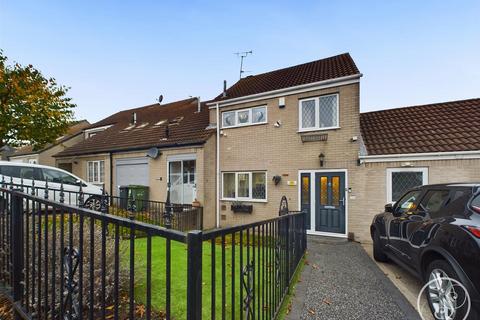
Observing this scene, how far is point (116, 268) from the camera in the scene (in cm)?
173

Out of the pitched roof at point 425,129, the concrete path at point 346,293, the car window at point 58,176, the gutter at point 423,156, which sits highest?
the pitched roof at point 425,129

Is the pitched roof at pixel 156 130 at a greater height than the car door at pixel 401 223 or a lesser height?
greater

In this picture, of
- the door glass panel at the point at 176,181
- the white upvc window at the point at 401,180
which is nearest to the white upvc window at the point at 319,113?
the white upvc window at the point at 401,180

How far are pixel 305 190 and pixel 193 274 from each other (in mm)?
9142

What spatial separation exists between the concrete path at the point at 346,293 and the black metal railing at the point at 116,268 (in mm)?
423

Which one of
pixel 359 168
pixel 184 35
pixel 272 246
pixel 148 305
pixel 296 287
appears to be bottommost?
pixel 296 287

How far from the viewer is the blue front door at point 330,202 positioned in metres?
9.30

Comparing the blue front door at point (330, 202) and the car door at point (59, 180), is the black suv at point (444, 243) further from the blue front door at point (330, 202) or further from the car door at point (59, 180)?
the car door at point (59, 180)

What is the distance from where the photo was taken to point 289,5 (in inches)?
404

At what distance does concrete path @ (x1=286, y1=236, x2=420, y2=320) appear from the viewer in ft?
12.0

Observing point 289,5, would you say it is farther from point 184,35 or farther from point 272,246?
point 272,246

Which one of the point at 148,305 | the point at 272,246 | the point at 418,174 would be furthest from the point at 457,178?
the point at 148,305

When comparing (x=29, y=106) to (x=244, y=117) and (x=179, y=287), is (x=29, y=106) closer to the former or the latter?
(x=244, y=117)

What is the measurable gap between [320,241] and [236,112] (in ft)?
22.3
